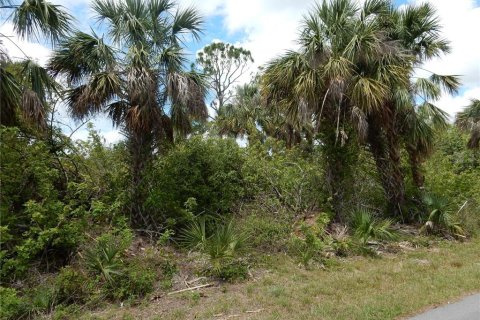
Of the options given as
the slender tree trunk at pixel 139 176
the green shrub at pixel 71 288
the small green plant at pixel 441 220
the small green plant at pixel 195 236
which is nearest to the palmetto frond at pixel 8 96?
the slender tree trunk at pixel 139 176

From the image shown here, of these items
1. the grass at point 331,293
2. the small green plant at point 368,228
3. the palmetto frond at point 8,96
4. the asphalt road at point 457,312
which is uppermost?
the palmetto frond at point 8,96

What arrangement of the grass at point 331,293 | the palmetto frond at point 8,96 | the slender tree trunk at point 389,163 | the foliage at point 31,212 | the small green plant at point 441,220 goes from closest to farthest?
1. the grass at point 331,293
2. the foliage at point 31,212
3. the palmetto frond at point 8,96
4. the small green plant at point 441,220
5. the slender tree trunk at point 389,163

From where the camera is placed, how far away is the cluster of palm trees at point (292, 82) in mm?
9547

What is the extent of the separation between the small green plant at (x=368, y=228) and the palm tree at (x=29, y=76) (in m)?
8.23

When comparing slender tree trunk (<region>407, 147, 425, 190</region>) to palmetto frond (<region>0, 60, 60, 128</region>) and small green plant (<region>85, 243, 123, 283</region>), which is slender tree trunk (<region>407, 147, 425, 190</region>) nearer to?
small green plant (<region>85, 243, 123, 283</region>)

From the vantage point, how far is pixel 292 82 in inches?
499

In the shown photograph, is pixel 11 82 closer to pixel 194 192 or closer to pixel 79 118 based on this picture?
pixel 79 118

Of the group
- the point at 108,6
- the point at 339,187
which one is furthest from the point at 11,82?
the point at 339,187

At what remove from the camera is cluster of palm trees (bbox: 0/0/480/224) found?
955cm

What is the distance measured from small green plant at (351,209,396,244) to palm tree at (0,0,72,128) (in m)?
8.23

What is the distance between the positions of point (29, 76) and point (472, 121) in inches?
785

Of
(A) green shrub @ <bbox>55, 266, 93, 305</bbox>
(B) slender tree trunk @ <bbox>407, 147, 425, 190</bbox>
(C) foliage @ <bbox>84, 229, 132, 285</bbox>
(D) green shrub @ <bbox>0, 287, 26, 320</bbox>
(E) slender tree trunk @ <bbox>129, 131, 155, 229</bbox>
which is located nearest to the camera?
(D) green shrub @ <bbox>0, 287, 26, 320</bbox>

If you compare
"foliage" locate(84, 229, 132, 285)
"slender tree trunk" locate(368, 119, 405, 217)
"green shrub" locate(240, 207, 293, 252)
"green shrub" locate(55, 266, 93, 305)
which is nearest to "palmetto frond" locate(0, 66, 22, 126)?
"foliage" locate(84, 229, 132, 285)

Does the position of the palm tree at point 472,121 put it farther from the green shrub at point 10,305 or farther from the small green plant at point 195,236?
the green shrub at point 10,305
